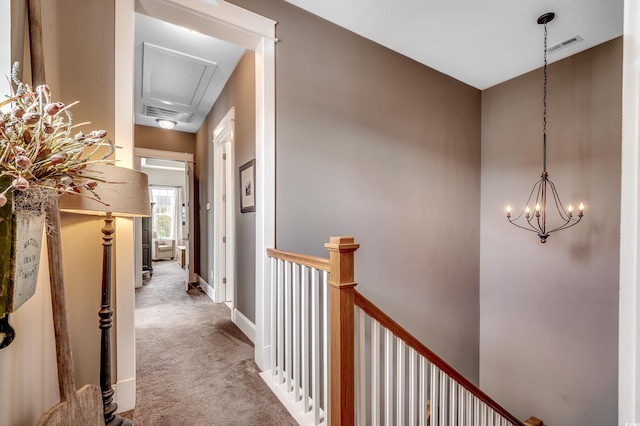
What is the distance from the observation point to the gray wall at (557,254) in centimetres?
276

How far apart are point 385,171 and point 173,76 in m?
2.70

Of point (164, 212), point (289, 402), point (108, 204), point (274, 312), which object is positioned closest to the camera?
point (108, 204)

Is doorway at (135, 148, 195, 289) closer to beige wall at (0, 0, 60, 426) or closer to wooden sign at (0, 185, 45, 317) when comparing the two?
beige wall at (0, 0, 60, 426)

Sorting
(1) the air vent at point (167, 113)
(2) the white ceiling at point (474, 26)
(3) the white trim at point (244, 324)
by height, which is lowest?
(3) the white trim at point (244, 324)

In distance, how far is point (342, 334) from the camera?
1295 millimetres

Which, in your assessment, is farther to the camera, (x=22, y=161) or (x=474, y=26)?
(x=474, y=26)

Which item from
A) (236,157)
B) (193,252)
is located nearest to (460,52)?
(236,157)

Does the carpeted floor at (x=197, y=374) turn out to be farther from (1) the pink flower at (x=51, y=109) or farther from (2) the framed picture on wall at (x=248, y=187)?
(1) the pink flower at (x=51, y=109)

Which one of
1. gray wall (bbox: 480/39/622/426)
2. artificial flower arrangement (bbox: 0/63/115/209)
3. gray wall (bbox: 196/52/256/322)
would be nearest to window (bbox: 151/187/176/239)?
gray wall (bbox: 196/52/256/322)

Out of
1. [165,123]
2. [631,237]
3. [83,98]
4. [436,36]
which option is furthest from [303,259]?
[165,123]

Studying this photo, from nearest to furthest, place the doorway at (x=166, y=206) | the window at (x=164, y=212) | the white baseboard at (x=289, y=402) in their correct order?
the white baseboard at (x=289, y=402), the doorway at (x=166, y=206), the window at (x=164, y=212)

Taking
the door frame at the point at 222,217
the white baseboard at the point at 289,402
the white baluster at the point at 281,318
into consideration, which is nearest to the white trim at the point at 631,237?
the white baseboard at the point at 289,402

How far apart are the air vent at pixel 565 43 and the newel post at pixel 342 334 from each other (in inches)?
127

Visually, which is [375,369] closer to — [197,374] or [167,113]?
[197,374]
